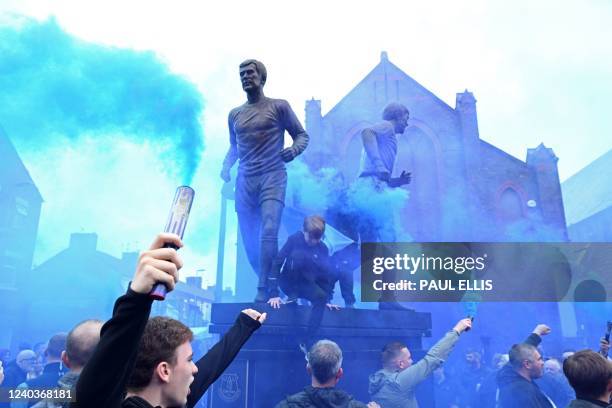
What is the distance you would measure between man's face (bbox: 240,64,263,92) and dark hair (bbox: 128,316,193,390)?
134 inches

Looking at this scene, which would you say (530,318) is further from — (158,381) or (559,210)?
(158,381)

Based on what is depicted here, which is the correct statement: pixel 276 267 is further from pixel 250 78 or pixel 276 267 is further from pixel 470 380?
pixel 470 380

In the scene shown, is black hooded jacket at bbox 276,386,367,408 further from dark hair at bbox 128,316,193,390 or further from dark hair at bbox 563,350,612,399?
dark hair at bbox 128,316,193,390

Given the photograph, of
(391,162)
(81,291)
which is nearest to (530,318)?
(391,162)

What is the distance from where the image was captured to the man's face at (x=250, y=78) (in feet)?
14.6

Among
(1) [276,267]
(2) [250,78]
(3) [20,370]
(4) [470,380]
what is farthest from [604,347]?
(3) [20,370]

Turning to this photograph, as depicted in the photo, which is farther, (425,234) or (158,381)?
(425,234)

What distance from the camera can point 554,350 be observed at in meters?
11.4

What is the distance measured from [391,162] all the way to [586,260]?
4.90m

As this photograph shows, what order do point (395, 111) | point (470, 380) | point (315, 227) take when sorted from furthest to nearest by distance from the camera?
point (470, 380) < point (395, 111) < point (315, 227)

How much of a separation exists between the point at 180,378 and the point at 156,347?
4.5 inches

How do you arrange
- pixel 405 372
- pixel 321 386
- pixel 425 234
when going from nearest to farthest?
pixel 321 386 < pixel 405 372 < pixel 425 234

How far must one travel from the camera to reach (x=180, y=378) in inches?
53.2

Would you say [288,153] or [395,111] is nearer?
[288,153]
